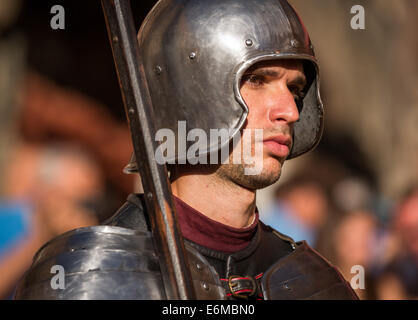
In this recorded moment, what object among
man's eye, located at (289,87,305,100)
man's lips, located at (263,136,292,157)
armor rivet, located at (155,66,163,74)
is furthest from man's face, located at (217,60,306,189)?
armor rivet, located at (155,66,163,74)

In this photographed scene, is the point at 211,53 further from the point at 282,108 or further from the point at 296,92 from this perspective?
the point at 296,92

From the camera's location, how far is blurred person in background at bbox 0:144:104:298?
4.05m

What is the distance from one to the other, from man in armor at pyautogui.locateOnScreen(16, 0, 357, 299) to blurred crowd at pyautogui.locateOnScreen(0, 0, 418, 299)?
209 cm

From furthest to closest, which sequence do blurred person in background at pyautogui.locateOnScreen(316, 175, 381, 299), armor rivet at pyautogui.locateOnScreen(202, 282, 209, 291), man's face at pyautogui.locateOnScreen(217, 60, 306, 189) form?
blurred person in background at pyautogui.locateOnScreen(316, 175, 381, 299) → man's face at pyautogui.locateOnScreen(217, 60, 306, 189) → armor rivet at pyautogui.locateOnScreen(202, 282, 209, 291)

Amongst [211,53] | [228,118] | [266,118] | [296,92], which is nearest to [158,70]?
[211,53]

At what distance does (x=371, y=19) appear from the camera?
269 inches

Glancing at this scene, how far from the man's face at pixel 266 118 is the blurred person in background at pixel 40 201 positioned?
7.25 ft

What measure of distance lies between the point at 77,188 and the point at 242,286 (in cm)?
249

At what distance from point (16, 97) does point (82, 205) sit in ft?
2.78

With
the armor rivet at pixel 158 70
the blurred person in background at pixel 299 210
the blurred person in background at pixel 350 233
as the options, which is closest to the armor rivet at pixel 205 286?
the armor rivet at pixel 158 70

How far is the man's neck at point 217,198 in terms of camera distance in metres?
2.29

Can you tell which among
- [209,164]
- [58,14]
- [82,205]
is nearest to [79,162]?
[82,205]

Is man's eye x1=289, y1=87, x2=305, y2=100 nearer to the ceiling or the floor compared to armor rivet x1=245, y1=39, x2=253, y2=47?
nearer to the floor

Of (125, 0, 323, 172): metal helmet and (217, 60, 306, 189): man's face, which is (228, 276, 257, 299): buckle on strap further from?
(125, 0, 323, 172): metal helmet
